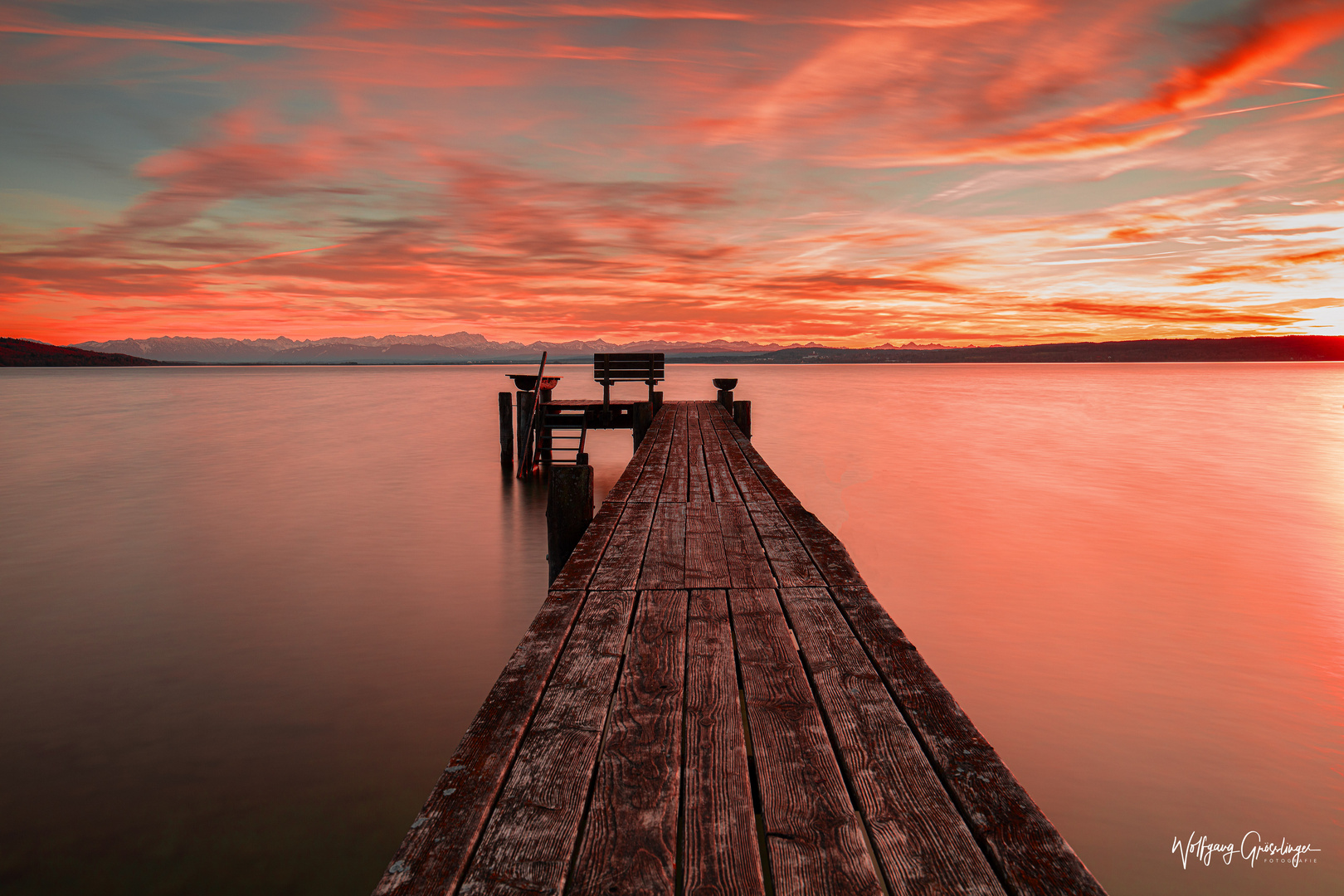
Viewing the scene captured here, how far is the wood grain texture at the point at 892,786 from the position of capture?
1.78 metres

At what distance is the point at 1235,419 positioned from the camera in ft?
103

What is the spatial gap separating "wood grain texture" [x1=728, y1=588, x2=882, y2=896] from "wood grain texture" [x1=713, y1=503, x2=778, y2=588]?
896mm

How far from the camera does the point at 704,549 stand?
4699mm

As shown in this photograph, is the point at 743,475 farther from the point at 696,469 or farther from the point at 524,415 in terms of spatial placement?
the point at 524,415

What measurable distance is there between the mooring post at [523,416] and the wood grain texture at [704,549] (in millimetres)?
10118

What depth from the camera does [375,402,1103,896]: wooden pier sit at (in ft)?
5.85

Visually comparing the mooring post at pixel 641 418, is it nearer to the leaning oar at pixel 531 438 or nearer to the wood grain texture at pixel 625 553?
the leaning oar at pixel 531 438

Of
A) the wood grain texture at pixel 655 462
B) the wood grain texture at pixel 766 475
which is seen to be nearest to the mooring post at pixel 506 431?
the wood grain texture at pixel 655 462

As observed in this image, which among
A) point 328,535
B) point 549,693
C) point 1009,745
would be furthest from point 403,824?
point 328,535

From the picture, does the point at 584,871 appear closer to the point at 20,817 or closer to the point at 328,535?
the point at 20,817

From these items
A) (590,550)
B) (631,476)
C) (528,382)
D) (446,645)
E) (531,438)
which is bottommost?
(446,645)

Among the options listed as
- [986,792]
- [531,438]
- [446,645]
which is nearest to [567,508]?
[446,645]

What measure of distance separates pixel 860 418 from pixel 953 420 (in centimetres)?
413

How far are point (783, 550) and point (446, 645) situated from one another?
3914 mm
